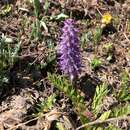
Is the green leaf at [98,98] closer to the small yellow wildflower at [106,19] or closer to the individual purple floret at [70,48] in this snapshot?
the individual purple floret at [70,48]

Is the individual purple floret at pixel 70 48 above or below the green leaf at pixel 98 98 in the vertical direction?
above

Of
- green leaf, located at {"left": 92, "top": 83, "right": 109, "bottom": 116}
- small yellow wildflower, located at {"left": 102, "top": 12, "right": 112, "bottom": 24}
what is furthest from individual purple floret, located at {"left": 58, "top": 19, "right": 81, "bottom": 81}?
small yellow wildflower, located at {"left": 102, "top": 12, "right": 112, "bottom": 24}

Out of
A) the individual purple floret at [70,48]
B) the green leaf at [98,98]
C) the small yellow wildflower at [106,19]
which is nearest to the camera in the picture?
the individual purple floret at [70,48]

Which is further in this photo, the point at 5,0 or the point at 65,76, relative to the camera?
the point at 5,0

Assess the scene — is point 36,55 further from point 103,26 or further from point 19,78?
point 103,26

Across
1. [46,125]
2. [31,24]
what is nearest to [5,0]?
[31,24]

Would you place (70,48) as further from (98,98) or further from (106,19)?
(106,19)

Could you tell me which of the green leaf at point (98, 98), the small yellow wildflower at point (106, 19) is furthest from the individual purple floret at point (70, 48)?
the small yellow wildflower at point (106, 19)

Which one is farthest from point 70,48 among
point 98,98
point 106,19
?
point 106,19

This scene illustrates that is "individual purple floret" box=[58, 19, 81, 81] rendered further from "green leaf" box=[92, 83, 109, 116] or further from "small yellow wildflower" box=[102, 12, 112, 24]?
"small yellow wildflower" box=[102, 12, 112, 24]
